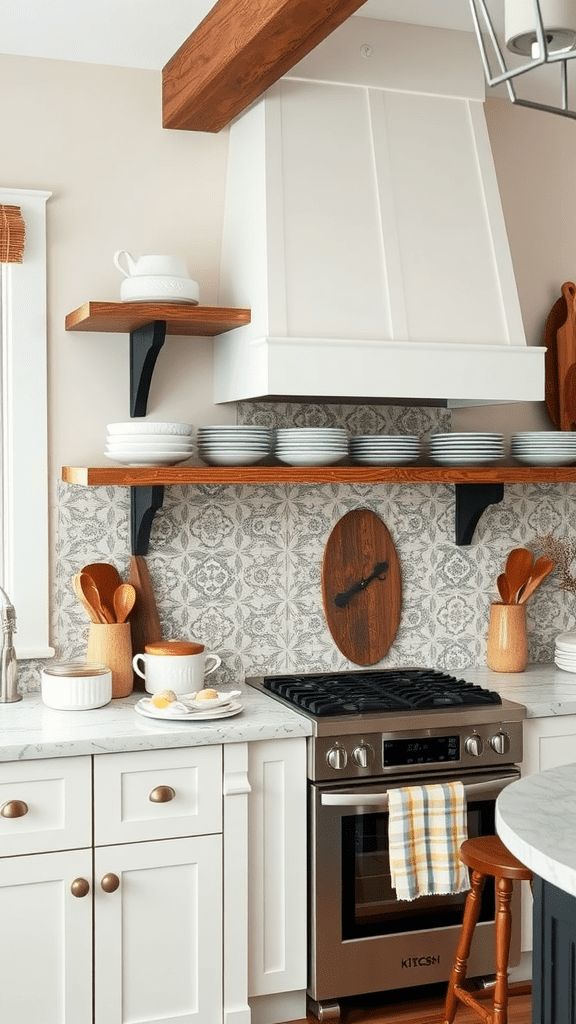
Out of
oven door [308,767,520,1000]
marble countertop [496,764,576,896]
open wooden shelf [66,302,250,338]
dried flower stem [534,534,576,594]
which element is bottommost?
oven door [308,767,520,1000]

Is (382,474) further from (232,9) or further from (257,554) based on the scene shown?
(232,9)

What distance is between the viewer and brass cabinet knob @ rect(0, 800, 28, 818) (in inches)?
101

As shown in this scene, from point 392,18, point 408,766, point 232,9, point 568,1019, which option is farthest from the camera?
point 392,18

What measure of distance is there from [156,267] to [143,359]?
0.87 feet

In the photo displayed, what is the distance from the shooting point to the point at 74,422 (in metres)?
3.18

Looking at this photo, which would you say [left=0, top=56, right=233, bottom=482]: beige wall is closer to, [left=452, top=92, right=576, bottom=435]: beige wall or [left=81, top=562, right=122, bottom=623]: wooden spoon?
[left=81, top=562, right=122, bottom=623]: wooden spoon

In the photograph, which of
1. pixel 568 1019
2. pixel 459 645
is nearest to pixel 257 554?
pixel 459 645

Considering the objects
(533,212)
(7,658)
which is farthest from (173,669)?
(533,212)

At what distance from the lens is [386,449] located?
3254 millimetres

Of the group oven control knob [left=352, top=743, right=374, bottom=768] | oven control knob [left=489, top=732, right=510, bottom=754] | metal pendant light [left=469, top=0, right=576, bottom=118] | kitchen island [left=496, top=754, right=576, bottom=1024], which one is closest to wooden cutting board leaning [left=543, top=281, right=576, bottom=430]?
oven control knob [left=489, top=732, right=510, bottom=754]

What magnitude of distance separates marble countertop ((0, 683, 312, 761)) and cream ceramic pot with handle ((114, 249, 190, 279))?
1182 millimetres

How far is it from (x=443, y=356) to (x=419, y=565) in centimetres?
79

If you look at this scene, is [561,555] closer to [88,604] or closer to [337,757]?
[337,757]

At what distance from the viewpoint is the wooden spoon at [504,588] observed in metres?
3.60
